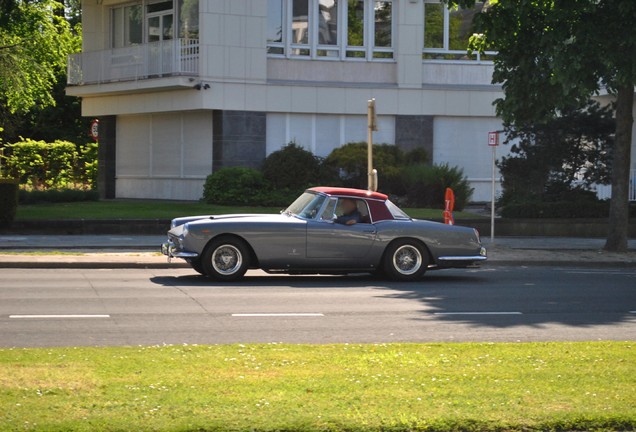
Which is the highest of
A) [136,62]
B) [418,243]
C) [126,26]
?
[126,26]

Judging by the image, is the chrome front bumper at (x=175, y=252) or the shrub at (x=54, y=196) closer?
the chrome front bumper at (x=175, y=252)

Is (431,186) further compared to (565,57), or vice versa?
(431,186)

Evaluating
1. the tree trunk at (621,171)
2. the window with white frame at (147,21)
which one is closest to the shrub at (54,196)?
the window with white frame at (147,21)

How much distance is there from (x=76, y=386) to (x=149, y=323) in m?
4.49

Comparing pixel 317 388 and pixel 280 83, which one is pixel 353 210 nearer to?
pixel 317 388

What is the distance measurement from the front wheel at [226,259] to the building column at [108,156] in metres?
22.3

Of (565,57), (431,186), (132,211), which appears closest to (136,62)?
(132,211)

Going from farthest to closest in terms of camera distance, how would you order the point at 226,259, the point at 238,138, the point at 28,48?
the point at 28,48
the point at 238,138
the point at 226,259

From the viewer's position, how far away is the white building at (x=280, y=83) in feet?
113

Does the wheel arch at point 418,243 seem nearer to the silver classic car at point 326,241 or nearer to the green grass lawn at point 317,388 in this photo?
the silver classic car at point 326,241

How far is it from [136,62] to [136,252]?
14.2 m

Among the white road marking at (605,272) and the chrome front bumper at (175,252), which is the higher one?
the chrome front bumper at (175,252)

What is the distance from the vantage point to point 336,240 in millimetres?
18125

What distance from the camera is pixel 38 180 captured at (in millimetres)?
43469
